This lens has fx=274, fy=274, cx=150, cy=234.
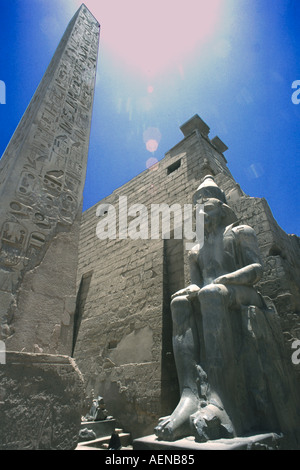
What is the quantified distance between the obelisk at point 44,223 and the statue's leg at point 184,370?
922mm

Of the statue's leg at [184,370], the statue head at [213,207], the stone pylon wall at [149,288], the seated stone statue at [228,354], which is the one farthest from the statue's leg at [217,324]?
the stone pylon wall at [149,288]

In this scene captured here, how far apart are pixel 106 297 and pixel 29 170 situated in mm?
3905

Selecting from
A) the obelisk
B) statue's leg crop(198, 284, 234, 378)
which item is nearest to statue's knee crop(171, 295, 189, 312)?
statue's leg crop(198, 284, 234, 378)

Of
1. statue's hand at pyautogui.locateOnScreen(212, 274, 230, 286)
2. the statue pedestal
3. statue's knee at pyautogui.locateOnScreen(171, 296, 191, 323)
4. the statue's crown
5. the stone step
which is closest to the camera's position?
the statue pedestal

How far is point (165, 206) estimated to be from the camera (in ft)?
18.1

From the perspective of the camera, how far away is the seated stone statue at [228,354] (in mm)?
1938

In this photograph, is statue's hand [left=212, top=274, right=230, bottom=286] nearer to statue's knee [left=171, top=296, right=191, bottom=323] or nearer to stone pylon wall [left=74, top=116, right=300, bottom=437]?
statue's knee [left=171, top=296, right=191, bottom=323]

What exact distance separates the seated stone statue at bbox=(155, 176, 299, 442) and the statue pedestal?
0.22 feet

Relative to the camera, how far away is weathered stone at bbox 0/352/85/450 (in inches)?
51.9

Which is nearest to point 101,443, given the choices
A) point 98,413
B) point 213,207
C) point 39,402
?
point 98,413

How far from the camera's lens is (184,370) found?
238cm
